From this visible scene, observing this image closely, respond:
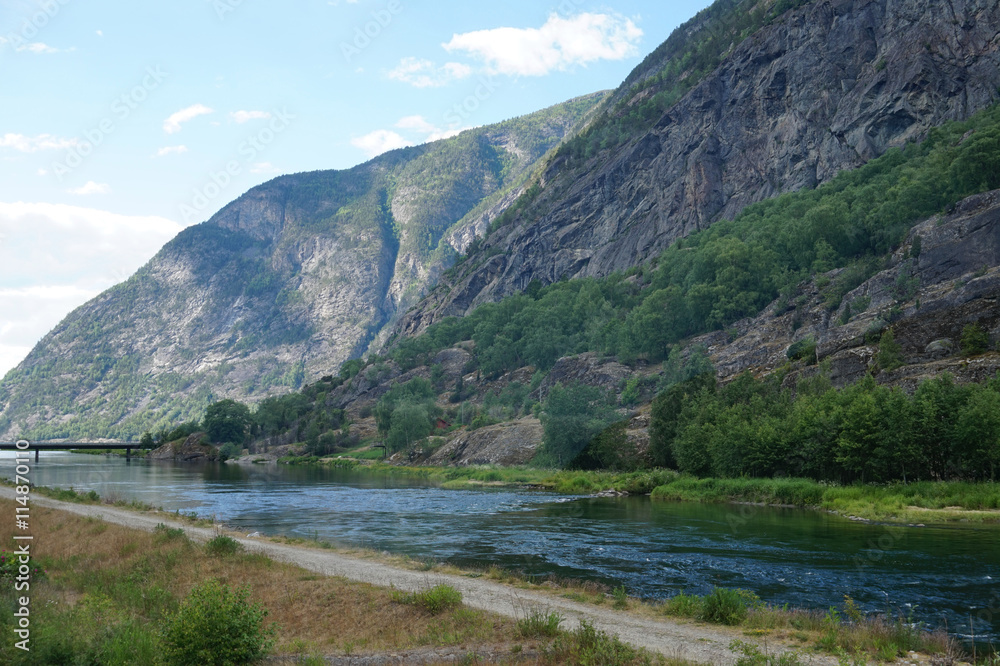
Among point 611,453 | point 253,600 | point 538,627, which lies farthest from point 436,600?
point 611,453

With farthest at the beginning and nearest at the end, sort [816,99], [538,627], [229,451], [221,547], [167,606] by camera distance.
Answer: [229,451] → [816,99] → [221,547] → [167,606] → [538,627]

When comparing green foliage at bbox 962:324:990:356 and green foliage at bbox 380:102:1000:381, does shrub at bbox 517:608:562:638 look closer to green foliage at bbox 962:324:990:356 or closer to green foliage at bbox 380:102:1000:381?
green foliage at bbox 962:324:990:356

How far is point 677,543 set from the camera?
39562 millimetres

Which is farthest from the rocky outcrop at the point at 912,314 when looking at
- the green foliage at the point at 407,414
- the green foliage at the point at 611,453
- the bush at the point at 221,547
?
A: the bush at the point at 221,547

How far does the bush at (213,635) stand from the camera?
1523 centimetres

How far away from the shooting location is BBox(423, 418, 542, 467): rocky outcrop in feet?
366

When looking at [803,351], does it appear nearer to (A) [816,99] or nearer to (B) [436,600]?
(B) [436,600]

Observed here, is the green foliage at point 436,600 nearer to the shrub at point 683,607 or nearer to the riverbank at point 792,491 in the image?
the shrub at point 683,607

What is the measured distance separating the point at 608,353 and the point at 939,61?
91744mm

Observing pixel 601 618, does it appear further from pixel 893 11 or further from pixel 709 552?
pixel 893 11

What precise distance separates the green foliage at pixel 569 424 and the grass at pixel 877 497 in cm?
2833

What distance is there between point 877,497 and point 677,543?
79.4ft

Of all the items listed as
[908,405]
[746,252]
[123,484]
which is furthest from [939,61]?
[123,484]

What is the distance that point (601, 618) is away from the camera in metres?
20.7
